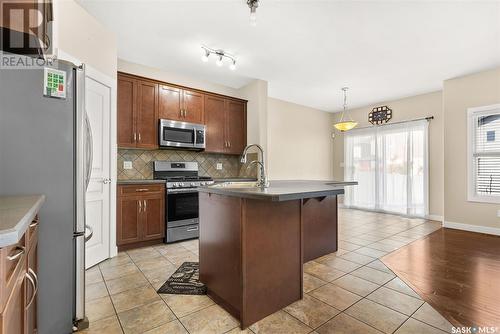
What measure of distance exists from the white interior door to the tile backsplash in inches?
32.2

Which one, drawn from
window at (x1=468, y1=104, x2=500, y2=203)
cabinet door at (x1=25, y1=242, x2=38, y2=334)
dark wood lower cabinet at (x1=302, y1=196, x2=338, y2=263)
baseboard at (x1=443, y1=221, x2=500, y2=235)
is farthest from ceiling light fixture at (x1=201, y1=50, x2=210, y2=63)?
baseboard at (x1=443, y1=221, x2=500, y2=235)

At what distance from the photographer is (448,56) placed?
3.44 metres

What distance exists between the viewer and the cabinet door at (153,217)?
3273 mm

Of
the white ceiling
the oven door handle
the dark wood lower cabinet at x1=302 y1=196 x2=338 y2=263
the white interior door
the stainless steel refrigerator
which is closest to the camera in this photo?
the stainless steel refrigerator

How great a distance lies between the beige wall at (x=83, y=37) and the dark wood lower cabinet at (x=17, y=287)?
1914 mm

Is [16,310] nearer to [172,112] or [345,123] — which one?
[172,112]

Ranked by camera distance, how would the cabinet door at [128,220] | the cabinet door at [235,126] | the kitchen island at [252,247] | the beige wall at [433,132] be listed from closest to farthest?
1. the kitchen island at [252,247]
2. the cabinet door at [128,220]
3. the cabinet door at [235,126]
4. the beige wall at [433,132]

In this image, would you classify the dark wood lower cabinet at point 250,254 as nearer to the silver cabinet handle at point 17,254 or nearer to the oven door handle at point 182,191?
the silver cabinet handle at point 17,254

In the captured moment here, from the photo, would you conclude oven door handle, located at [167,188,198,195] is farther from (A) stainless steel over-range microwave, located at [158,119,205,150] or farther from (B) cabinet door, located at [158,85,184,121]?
(B) cabinet door, located at [158,85,184,121]

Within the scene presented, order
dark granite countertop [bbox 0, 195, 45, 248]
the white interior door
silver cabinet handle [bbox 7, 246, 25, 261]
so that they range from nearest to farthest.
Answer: dark granite countertop [bbox 0, 195, 45, 248] < silver cabinet handle [bbox 7, 246, 25, 261] < the white interior door

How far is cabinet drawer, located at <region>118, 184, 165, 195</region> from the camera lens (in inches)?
122

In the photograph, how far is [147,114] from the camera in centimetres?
358

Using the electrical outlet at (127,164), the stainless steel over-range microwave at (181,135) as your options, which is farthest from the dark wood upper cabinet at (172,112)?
the electrical outlet at (127,164)

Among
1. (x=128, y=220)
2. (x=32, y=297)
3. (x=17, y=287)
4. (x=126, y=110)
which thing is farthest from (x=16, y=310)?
(x=126, y=110)
